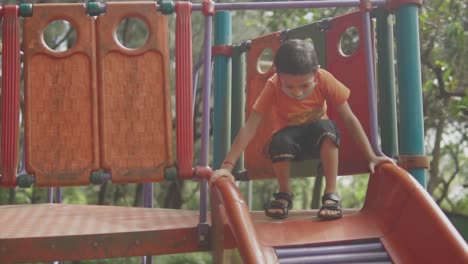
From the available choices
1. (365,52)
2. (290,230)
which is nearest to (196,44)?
(365,52)

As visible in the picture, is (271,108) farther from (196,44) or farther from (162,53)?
(196,44)

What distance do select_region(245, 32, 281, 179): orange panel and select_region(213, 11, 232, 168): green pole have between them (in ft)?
0.53

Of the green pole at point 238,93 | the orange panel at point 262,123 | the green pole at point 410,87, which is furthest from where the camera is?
the green pole at point 238,93

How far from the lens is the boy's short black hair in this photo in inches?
116

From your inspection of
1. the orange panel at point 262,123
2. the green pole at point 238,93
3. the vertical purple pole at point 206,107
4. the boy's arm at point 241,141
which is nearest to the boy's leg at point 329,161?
the boy's arm at point 241,141

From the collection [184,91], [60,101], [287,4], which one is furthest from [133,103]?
[287,4]

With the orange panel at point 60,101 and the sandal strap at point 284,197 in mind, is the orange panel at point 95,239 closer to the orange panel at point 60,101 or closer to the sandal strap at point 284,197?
the orange panel at point 60,101

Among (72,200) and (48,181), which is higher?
(48,181)

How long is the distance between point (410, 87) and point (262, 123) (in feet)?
4.60

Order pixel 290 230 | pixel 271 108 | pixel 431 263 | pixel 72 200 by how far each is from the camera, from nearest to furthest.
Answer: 1. pixel 431 263
2. pixel 290 230
3. pixel 271 108
4. pixel 72 200

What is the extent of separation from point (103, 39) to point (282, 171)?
1.06 metres

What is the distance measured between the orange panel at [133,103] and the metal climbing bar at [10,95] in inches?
15.3

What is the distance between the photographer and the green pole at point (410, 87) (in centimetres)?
316

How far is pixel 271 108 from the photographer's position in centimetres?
331
